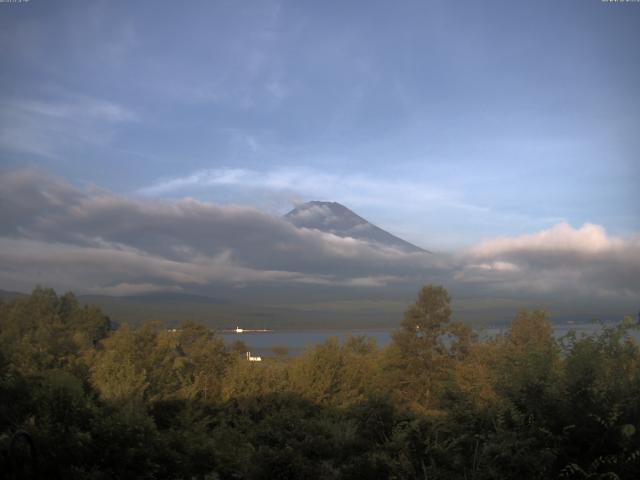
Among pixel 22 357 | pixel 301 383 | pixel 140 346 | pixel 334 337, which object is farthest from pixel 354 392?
pixel 22 357

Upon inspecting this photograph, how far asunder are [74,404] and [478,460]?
5.14 meters

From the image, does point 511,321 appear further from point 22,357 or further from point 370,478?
point 370,478

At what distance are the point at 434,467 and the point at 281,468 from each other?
5.27ft

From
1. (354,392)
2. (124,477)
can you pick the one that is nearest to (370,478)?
(124,477)

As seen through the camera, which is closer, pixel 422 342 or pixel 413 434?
pixel 413 434

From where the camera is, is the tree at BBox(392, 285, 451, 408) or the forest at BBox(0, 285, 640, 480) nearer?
the forest at BBox(0, 285, 640, 480)

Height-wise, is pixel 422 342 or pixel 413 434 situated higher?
pixel 413 434

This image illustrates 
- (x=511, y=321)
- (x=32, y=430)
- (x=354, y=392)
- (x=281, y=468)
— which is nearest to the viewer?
(x=281, y=468)

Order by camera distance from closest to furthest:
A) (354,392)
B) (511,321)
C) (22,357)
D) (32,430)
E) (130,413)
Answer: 1. (32,430)
2. (130,413)
3. (22,357)
4. (354,392)
5. (511,321)

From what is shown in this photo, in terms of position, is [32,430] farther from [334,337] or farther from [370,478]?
[334,337]

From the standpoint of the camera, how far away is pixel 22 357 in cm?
2811

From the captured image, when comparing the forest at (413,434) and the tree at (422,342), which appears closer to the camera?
the forest at (413,434)

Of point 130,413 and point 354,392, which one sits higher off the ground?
point 130,413

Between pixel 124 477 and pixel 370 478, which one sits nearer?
pixel 370 478
